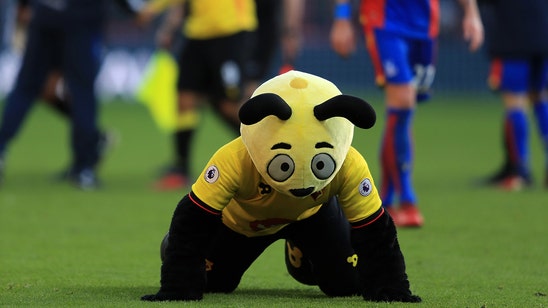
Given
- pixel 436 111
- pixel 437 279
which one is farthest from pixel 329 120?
pixel 436 111

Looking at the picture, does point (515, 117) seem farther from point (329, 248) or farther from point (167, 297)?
point (167, 297)

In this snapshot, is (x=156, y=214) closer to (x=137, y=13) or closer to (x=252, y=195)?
(x=137, y=13)

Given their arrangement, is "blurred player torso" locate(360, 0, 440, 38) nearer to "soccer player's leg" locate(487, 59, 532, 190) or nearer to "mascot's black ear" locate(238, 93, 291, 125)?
"soccer player's leg" locate(487, 59, 532, 190)

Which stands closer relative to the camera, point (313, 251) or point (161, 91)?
point (313, 251)

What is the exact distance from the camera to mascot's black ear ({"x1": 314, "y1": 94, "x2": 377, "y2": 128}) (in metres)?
4.20

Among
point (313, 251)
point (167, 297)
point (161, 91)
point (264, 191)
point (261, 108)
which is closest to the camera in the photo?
point (261, 108)

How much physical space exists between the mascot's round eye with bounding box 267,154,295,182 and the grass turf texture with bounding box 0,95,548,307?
0.51 m

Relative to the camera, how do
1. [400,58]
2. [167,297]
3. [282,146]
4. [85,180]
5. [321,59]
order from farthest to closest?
[321,59] < [85,180] < [400,58] < [167,297] < [282,146]

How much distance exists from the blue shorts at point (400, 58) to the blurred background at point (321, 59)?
38.9ft

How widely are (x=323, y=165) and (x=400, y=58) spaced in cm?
285

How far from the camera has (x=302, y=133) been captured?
167 inches

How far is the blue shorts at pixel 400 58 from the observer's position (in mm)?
7004

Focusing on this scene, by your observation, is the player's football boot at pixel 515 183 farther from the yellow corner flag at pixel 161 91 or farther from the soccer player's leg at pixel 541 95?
the yellow corner flag at pixel 161 91

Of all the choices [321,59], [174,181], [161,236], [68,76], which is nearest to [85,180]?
[174,181]
